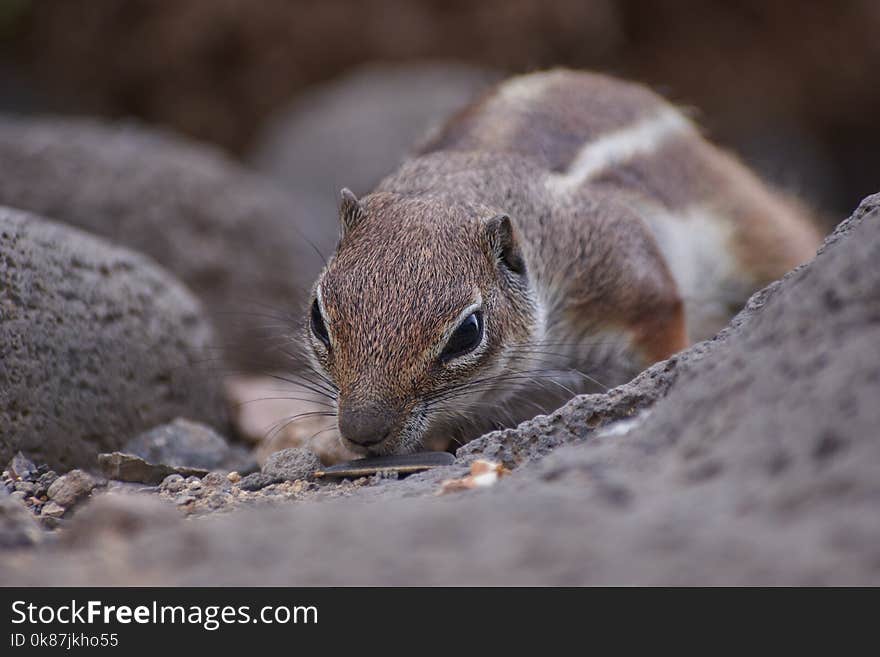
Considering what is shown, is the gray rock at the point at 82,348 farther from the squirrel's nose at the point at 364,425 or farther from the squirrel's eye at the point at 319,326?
the squirrel's nose at the point at 364,425

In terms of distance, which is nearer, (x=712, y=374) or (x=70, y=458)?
(x=712, y=374)

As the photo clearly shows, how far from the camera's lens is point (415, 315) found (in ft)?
15.9

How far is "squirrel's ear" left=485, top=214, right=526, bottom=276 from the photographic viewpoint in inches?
211

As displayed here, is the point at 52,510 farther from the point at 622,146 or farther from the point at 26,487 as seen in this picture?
the point at 622,146

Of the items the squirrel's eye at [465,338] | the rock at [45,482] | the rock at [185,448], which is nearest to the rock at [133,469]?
the rock at [45,482]

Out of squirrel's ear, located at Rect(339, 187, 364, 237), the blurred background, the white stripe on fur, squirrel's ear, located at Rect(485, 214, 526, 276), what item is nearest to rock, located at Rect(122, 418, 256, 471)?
squirrel's ear, located at Rect(339, 187, 364, 237)

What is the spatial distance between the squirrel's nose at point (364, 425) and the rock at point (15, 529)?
52.9 inches

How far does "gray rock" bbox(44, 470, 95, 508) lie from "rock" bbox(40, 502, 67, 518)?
0.02m

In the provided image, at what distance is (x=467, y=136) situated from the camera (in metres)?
6.75

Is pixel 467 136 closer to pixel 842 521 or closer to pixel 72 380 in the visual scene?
pixel 72 380


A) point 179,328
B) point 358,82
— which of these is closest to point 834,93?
point 358,82

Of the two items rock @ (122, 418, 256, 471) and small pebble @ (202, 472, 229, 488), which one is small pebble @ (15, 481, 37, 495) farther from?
rock @ (122, 418, 256, 471)

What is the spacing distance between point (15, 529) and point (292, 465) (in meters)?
1.52

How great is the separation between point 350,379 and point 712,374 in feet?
5.97
